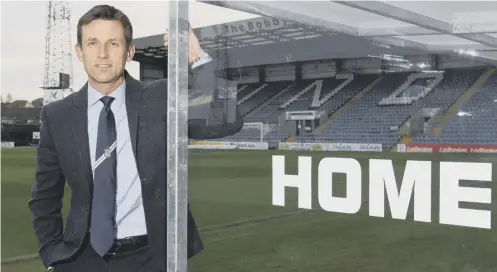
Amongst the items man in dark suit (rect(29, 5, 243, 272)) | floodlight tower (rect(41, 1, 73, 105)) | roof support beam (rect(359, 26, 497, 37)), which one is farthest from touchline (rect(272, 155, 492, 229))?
floodlight tower (rect(41, 1, 73, 105))

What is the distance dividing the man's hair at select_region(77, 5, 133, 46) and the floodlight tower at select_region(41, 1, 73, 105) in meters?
0.24

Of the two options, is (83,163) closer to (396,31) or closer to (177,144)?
(177,144)

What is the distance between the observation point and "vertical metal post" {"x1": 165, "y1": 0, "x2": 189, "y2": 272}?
1840mm

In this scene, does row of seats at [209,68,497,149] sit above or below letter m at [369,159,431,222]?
above

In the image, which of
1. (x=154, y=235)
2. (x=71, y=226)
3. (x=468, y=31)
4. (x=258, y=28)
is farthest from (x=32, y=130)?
(x=468, y=31)

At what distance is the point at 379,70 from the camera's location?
1.75m

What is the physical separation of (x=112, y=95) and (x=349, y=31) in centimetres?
80

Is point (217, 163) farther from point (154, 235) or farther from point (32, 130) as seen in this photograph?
point (32, 130)

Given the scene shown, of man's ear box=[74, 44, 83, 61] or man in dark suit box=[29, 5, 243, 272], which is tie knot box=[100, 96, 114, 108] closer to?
man in dark suit box=[29, 5, 243, 272]

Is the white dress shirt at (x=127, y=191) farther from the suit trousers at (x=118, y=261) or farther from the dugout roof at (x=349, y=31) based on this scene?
the dugout roof at (x=349, y=31)

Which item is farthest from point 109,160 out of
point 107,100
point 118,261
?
point 118,261

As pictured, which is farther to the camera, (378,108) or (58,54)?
(58,54)

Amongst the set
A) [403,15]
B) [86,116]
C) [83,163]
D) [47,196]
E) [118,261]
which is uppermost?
[403,15]

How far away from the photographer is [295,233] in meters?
1.86
